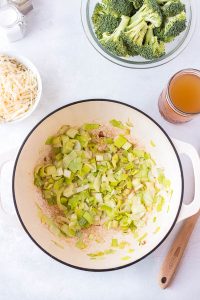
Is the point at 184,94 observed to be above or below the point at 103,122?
above

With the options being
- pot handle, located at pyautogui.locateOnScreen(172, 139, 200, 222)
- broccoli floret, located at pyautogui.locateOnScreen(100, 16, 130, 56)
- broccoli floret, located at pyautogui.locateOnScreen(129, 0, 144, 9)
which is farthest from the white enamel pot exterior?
broccoli floret, located at pyautogui.locateOnScreen(129, 0, 144, 9)

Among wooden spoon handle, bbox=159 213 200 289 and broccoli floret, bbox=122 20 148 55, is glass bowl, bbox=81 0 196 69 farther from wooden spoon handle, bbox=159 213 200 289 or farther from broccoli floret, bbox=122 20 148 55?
wooden spoon handle, bbox=159 213 200 289

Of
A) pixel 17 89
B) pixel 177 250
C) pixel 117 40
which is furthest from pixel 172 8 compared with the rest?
pixel 177 250

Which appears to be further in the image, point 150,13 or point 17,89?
point 17,89

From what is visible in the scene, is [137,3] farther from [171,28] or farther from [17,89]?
[17,89]

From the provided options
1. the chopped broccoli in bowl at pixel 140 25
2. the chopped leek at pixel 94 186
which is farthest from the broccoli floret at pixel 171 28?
the chopped leek at pixel 94 186

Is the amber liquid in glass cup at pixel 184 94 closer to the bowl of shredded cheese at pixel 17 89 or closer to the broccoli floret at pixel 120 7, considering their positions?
the broccoli floret at pixel 120 7
